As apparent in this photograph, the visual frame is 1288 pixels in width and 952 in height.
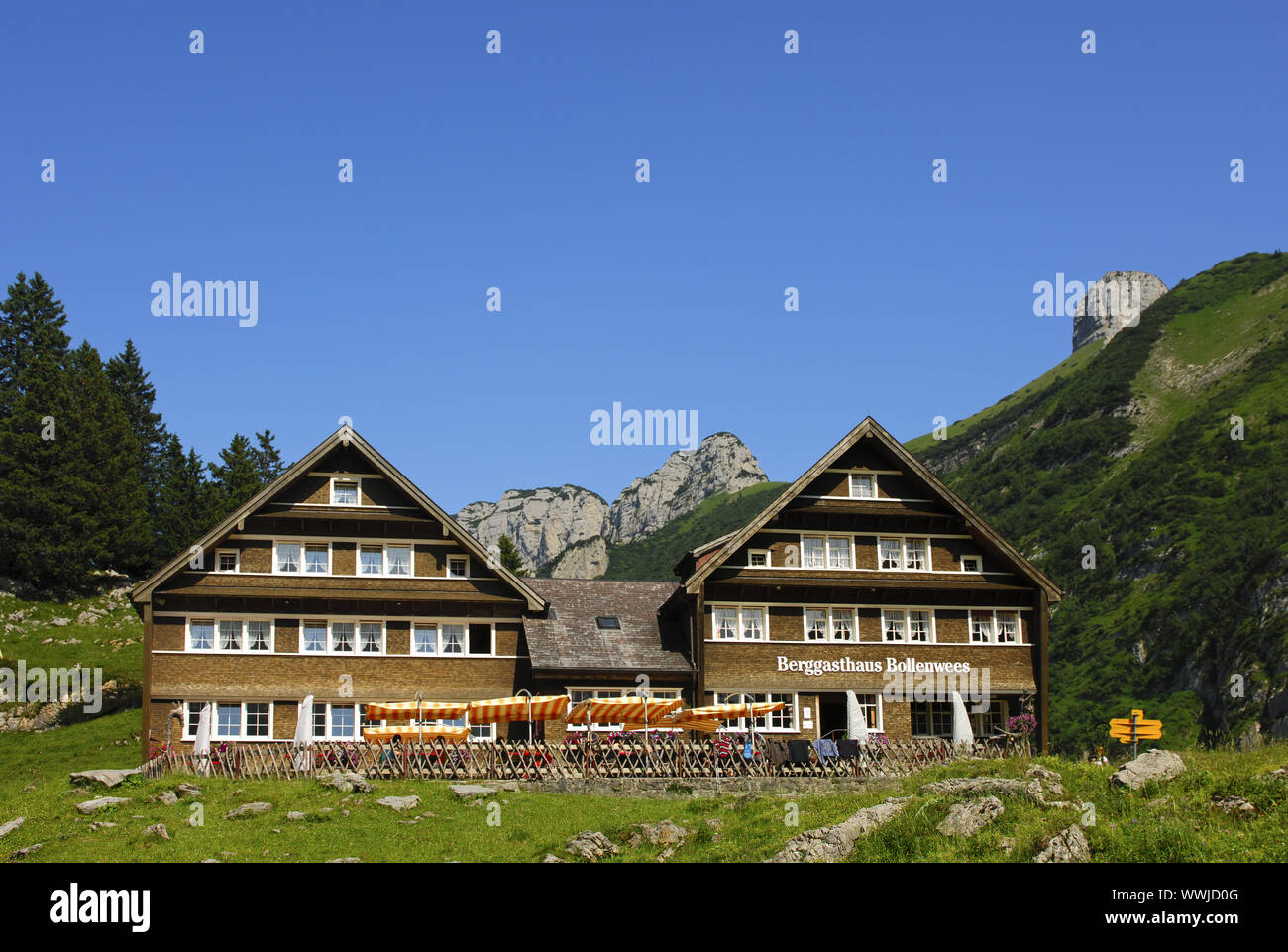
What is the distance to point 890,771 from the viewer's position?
39.0m

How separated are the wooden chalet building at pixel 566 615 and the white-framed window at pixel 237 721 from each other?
7 centimetres

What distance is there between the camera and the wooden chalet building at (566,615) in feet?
151

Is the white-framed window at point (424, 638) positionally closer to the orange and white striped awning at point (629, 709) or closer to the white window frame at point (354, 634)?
the white window frame at point (354, 634)

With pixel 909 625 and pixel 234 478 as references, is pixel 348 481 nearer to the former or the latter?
pixel 909 625

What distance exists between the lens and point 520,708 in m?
39.8

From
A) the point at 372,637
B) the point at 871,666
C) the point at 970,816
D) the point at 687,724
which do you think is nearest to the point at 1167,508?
the point at 871,666

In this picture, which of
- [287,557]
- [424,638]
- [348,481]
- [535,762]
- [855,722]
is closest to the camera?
[535,762]

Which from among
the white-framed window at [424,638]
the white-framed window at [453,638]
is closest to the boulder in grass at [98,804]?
the white-framed window at [424,638]

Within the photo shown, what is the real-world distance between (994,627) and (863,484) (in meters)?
7.59

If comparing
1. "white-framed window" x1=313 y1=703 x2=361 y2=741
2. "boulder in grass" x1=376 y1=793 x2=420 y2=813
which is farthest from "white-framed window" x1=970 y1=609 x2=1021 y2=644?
"boulder in grass" x1=376 y1=793 x2=420 y2=813

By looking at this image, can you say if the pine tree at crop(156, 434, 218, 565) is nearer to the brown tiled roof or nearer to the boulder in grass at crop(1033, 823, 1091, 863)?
the brown tiled roof

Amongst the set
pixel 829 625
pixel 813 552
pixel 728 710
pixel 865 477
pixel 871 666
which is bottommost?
pixel 728 710

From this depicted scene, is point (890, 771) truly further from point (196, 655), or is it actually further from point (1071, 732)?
point (1071, 732)

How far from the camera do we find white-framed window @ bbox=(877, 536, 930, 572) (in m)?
49.8
